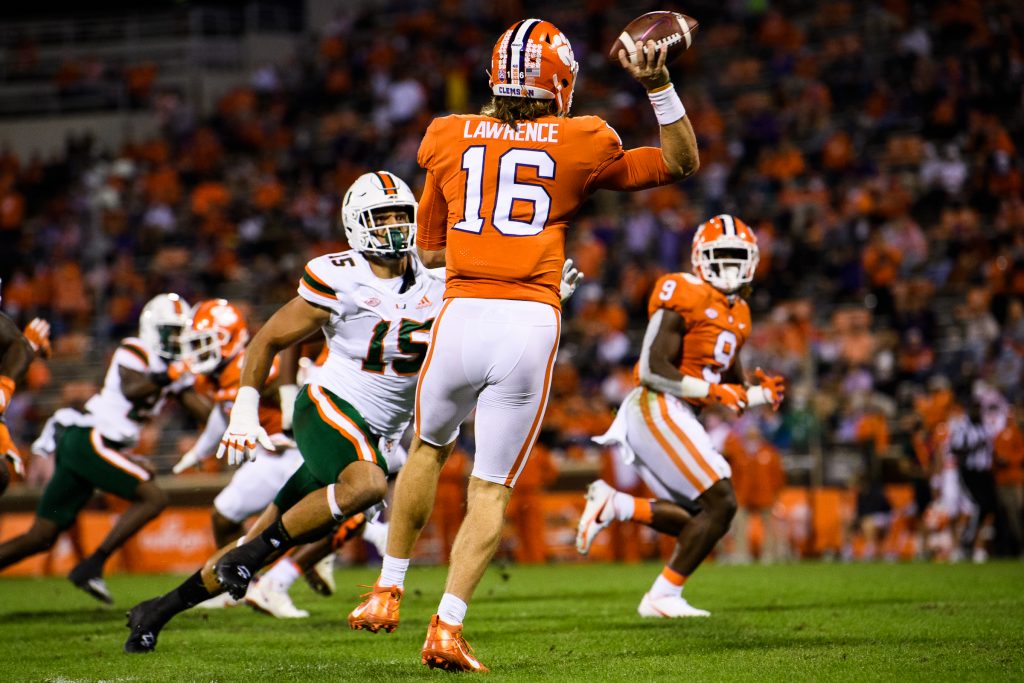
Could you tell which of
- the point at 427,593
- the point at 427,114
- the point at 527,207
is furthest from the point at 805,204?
the point at 527,207

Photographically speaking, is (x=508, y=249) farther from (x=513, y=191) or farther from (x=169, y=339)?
(x=169, y=339)

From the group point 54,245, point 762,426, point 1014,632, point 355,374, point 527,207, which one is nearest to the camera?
point 527,207

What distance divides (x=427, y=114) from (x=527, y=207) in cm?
1953

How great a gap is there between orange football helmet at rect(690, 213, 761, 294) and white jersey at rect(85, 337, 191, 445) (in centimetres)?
388

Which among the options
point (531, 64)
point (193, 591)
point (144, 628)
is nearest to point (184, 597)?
point (193, 591)

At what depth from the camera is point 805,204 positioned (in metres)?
18.4

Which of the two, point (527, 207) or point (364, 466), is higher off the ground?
point (527, 207)

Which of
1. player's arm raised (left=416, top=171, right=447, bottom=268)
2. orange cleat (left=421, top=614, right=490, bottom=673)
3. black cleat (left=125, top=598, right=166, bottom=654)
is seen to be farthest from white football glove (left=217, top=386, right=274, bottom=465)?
orange cleat (left=421, top=614, right=490, bottom=673)

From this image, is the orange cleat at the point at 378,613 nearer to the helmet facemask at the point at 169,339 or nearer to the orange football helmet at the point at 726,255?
the orange football helmet at the point at 726,255

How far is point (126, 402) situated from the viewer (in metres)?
9.66

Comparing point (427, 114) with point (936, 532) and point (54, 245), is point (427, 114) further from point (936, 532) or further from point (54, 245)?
point (936, 532)

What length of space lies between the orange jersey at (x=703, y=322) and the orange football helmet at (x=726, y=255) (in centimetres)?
10

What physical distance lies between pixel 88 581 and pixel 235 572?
3.72m

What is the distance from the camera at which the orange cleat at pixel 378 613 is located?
17.1ft
